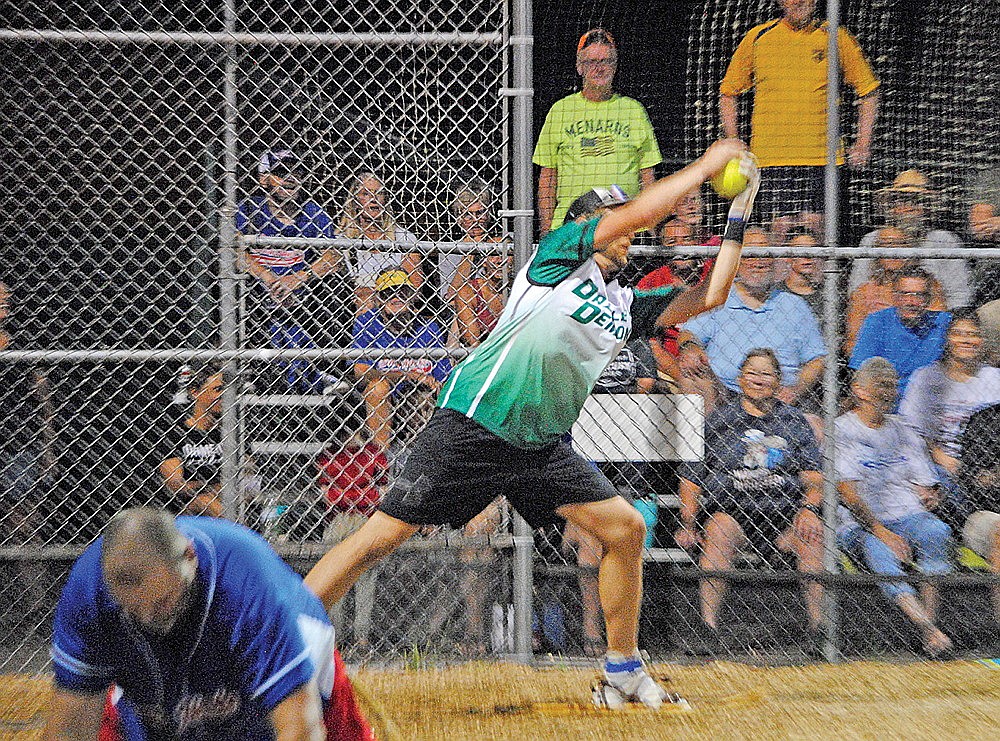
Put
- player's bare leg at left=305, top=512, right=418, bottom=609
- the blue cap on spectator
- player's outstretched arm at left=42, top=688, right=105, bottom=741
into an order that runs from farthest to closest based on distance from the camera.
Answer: the blue cap on spectator, player's bare leg at left=305, top=512, right=418, bottom=609, player's outstretched arm at left=42, top=688, right=105, bottom=741

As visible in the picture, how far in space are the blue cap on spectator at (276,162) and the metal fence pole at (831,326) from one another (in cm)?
239

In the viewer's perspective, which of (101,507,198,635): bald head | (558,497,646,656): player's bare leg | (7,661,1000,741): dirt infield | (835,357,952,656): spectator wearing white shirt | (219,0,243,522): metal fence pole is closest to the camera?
(101,507,198,635): bald head

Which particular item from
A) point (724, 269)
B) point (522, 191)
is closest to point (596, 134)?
point (522, 191)

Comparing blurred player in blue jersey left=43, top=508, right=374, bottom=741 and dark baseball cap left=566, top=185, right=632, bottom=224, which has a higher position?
dark baseball cap left=566, top=185, right=632, bottom=224

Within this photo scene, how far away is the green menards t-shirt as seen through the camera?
4.83 metres

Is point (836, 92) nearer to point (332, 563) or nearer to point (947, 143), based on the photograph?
point (947, 143)

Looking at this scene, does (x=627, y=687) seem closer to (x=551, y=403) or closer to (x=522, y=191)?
(x=551, y=403)

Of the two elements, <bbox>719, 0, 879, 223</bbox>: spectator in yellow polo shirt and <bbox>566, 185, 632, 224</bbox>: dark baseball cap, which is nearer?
<bbox>566, 185, 632, 224</bbox>: dark baseball cap

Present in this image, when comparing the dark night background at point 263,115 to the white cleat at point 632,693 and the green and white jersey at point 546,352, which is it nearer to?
the green and white jersey at point 546,352

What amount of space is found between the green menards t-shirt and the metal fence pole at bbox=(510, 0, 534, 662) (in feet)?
1.94

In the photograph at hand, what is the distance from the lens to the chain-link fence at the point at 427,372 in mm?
4227

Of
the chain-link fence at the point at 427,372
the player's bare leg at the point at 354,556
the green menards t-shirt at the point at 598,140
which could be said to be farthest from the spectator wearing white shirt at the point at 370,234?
the player's bare leg at the point at 354,556

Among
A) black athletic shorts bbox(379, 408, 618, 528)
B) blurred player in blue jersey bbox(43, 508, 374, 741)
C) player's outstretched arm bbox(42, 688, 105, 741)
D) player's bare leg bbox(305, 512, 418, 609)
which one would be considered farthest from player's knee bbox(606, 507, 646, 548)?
player's outstretched arm bbox(42, 688, 105, 741)

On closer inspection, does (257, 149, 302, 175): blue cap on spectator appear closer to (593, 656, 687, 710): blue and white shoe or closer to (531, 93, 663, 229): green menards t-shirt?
(531, 93, 663, 229): green menards t-shirt
